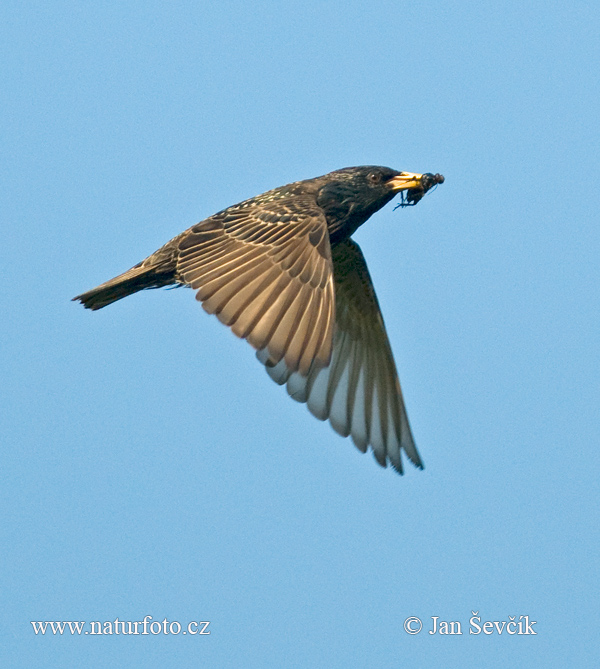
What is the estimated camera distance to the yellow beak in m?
10.0

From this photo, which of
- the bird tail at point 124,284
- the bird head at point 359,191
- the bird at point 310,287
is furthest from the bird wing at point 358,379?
the bird tail at point 124,284

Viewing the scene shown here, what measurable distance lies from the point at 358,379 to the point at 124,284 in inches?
87.0

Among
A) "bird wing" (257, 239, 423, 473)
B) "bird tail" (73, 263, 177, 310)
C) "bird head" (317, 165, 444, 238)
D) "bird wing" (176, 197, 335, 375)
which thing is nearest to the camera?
"bird wing" (176, 197, 335, 375)

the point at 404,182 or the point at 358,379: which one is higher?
the point at 404,182

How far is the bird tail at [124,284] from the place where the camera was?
380 inches

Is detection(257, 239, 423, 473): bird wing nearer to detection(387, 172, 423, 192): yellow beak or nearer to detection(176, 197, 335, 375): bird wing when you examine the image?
detection(387, 172, 423, 192): yellow beak

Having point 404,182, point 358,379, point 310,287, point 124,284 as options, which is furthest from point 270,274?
point 358,379

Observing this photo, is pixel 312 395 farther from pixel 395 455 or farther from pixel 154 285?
pixel 154 285

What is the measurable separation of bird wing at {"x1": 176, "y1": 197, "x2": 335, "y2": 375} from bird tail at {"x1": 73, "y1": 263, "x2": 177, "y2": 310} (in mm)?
265

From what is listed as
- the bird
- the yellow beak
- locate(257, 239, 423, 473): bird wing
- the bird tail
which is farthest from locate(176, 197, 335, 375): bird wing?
locate(257, 239, 423, 473): bird wing

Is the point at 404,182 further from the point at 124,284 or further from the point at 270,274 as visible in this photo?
the point at 124,284

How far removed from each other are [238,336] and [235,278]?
758mm

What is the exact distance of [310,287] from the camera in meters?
Result: 8.52

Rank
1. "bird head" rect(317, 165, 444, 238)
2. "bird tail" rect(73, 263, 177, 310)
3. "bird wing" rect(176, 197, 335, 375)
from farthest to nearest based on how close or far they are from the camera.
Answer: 1. "bird head" rect(317, 165, 444, 238)
2. "bird tail" rect(73, 263, 177, 310)
3. "bird wing" rect(176, 197, 335, 375)
